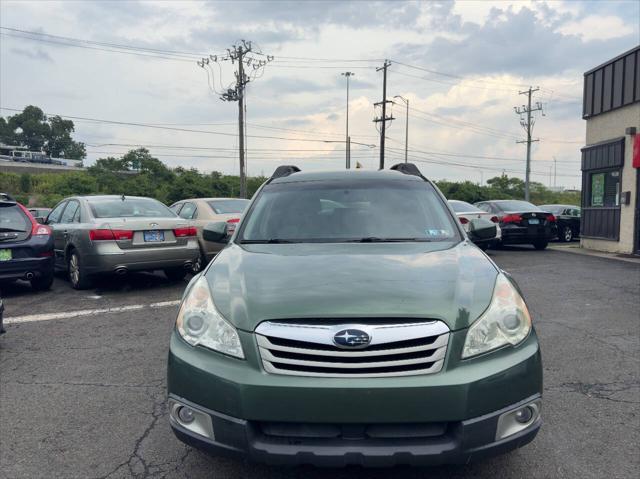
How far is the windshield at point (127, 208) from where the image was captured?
8.49m

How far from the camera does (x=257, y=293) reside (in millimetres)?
2568

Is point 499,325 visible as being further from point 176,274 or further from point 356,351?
point 176,274

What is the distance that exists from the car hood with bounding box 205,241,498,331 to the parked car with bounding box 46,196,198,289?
533 centimetres

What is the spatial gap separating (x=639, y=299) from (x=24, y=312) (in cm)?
839

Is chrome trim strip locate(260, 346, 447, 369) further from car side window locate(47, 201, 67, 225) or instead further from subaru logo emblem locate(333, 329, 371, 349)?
car side window locate(47, 201, 67, 225)

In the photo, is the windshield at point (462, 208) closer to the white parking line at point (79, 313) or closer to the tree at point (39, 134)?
the white parking line at point (79, 313)

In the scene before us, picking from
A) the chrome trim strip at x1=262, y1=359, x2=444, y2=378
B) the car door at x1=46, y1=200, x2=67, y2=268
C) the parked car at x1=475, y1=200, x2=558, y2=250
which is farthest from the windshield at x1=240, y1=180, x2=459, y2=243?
the parked car at x1=475, y1=200, x2=558, y2=250

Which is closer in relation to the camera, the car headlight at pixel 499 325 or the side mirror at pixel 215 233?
the car headlight at pixel 499 325

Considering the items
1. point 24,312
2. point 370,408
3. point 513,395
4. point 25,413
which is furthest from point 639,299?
point 24,312

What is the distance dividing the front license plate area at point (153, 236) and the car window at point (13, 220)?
5.50ft

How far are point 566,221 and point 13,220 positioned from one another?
59.0ft

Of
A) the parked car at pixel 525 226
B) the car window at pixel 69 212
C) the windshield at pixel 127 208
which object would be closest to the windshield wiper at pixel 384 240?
the windshield at pixel 127 208

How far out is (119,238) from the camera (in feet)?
26.4

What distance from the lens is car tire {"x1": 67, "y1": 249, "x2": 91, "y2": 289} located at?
27.1 ft
